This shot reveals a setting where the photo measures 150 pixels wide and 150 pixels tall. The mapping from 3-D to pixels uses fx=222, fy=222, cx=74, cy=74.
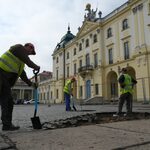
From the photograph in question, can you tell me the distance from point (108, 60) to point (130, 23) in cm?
677

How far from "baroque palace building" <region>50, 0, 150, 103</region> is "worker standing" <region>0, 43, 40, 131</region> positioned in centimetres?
1438

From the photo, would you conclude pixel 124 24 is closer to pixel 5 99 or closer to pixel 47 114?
pixel 47 114

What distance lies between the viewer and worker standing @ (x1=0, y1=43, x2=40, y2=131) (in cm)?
396

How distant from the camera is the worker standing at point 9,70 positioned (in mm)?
3963

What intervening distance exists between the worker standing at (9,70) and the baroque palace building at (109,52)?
47.2ft

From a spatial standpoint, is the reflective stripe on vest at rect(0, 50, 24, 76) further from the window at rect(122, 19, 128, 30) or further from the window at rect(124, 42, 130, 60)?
the window at rect(122, 19, 128, 30)

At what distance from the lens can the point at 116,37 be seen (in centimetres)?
3119

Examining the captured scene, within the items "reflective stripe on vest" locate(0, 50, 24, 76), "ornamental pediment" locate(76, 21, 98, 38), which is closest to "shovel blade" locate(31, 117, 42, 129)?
"reflective stripe on vest" locate(0, 50, 24, 76)

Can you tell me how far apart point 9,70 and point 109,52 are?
97.5 ft

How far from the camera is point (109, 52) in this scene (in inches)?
1296

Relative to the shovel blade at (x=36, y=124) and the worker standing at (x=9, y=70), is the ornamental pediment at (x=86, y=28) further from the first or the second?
the shovel blade at (x=36, y=124)

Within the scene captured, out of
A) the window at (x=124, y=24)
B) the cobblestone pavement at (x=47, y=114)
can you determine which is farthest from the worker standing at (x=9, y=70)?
the window at (x=124, y=24)

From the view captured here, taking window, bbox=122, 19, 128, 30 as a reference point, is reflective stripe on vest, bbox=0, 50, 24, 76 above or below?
below

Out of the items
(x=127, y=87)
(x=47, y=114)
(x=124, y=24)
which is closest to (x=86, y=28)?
(x=124, y=24)
